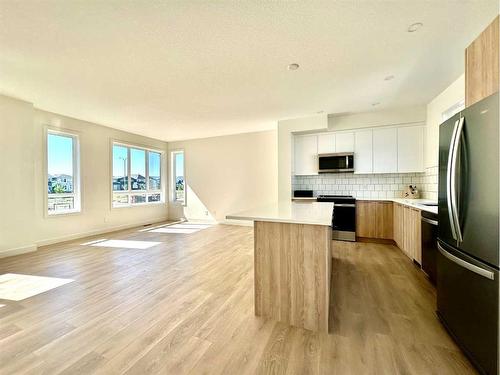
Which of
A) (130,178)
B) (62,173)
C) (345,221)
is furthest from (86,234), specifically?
(345,221)

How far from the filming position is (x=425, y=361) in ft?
5.02

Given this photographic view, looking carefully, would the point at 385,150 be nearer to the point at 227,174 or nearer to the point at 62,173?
the point at 227,174

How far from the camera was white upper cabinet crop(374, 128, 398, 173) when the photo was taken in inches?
181

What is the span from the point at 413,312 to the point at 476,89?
6.56ft

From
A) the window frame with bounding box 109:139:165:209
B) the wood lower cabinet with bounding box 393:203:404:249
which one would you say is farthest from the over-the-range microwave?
the window frame with bounding box 109:139:165:209

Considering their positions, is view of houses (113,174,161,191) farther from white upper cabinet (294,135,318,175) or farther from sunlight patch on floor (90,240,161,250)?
white upper cabinet (294,135,318,175)

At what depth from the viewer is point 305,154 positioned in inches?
209

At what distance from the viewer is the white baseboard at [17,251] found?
12.4 feet

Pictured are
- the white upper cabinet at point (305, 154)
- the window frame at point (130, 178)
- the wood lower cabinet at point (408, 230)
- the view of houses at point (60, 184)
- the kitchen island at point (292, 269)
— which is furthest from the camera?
the window frame at point (130, 178)

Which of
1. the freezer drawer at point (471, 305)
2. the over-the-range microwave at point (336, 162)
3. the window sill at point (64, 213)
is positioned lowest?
the freezer drawer at point (471, 305)

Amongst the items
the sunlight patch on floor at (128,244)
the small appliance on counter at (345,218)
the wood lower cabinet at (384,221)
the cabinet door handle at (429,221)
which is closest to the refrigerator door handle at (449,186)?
the cabinet door handle at (429,221)

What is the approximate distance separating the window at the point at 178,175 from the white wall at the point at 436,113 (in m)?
6.61

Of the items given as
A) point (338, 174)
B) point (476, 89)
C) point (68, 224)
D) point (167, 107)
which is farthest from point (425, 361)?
point (68, 224)

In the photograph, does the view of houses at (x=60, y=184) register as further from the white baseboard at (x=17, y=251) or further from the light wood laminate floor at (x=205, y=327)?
the light wood laminate floor at (x=205, y=327)
